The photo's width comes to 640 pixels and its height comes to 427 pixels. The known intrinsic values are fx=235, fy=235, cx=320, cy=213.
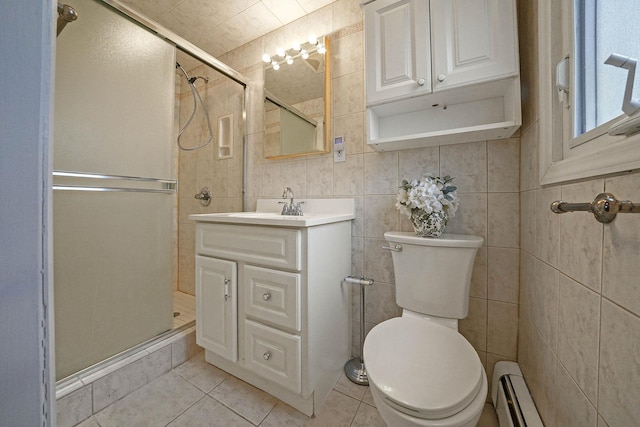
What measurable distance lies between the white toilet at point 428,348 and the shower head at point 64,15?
1.68 m

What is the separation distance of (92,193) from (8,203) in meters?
1.14

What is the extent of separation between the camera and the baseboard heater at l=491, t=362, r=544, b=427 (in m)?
0.76

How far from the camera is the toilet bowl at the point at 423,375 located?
0.63m

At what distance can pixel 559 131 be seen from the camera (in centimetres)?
73

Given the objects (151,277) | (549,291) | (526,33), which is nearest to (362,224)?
(549,291)

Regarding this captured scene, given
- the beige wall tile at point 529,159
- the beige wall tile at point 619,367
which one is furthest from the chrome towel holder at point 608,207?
the beige wall tile at point 529,159

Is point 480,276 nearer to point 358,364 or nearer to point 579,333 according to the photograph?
point 579,333

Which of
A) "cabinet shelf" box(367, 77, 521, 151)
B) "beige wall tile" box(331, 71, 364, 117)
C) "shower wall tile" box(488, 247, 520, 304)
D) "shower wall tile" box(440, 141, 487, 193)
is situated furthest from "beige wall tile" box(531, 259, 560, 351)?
"beige wall tile" box(331, 71, 364, 117)

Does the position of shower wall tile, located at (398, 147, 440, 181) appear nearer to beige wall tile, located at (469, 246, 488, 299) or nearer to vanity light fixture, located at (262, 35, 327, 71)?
beige wall tile, located at (469, 246, 488, 299)

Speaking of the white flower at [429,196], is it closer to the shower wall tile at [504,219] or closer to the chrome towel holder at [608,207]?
the shower wall tile at [504,219]

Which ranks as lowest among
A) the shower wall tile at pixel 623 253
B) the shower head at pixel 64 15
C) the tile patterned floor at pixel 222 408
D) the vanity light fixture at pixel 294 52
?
the tile patterned floor at pixel 222 408

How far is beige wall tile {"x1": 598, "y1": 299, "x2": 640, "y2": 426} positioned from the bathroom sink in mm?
822

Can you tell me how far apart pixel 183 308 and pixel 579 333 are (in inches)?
82.0

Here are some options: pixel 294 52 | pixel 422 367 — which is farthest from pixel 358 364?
pixel 294 52
